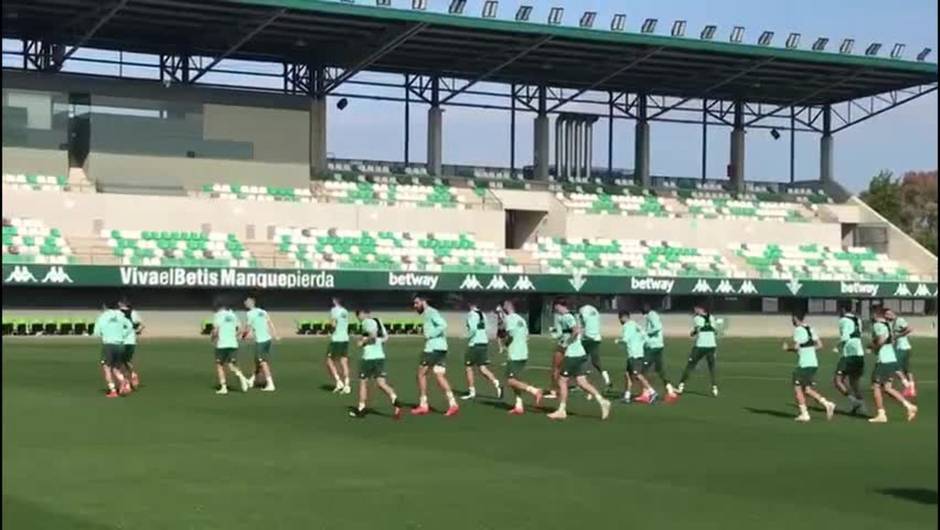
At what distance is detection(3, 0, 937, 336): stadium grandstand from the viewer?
5619cm

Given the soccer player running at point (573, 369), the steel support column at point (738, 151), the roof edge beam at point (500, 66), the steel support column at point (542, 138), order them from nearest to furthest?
the soccer player running at point (573, 369), the roof edge beam at point (500, 66), the steel support column at point (542, 138), the steel support column at point (738, 151)

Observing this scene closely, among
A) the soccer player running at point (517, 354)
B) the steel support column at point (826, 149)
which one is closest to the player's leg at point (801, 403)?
the soccer player running at point (517, 354)

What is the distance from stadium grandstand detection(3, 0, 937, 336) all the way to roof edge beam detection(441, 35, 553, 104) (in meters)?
0.18

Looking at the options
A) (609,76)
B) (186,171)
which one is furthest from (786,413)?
(609,76)

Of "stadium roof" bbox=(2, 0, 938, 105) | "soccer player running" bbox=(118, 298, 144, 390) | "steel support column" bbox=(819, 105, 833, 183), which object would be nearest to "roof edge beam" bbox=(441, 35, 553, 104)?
"stadium roof" bbox=(2, 0, 938, 105)

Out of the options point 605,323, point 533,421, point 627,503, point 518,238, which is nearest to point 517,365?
point 533,421

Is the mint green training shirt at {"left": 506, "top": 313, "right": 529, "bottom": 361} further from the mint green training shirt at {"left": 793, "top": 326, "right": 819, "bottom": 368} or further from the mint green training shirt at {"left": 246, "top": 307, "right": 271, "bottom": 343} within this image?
the mint green training shirt at {"left": 246, "top": 307, "right": 271, "bottom": 343}

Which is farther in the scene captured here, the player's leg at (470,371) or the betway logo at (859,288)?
the betway logo at (859,288)

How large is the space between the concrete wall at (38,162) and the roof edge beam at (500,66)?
18825 millimetres

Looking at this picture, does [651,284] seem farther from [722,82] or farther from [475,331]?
[475,331]

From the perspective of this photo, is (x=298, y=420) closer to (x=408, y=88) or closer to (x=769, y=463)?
(x=769, y=463)

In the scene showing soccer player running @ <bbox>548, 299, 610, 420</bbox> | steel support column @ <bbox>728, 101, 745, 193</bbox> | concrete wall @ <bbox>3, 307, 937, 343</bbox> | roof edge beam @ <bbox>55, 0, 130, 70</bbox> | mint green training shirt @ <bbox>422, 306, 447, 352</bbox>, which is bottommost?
concrete wall @ <bbox>3, 307, 937, 343</bbox>

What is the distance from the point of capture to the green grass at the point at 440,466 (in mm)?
11672

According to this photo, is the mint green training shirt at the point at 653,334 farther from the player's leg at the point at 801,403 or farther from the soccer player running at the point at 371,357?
the soccer player running at the point at 371,357
